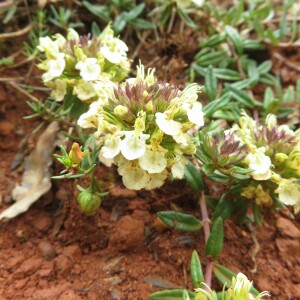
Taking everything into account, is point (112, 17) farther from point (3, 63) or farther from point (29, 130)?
point (29, 130)

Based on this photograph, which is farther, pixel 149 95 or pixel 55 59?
pixel 55 59

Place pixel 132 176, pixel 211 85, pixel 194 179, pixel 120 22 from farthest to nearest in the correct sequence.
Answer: pixel 120 22 → pixel 211 85 → pixel 194 179 → pixel 132 176

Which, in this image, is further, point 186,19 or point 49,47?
point 186,19

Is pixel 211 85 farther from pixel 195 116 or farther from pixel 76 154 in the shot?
pixel 76 154

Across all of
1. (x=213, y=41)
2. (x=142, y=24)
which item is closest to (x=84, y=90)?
(x=142, y=24)

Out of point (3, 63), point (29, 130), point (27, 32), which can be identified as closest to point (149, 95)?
point (29, 130)

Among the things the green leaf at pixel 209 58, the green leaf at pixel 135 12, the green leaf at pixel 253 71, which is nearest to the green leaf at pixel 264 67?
the green leaf at pixel 253 71
